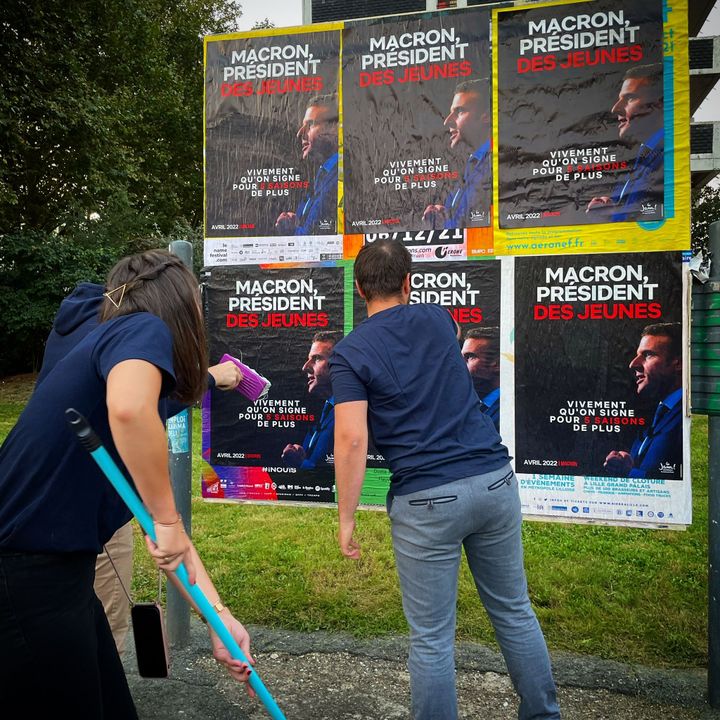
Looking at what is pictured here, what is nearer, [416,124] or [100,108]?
[416,124]

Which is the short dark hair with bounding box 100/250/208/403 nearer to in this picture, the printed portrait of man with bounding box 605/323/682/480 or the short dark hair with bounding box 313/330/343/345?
the short dark hair with bounding box 313/330/343/345

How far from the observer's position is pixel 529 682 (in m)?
2.73

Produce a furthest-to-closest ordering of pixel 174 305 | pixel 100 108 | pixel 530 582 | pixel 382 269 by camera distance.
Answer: pixel 100 108, pixel 530 582, pixel 382 269, pixel 174 305

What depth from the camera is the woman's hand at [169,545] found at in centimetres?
178

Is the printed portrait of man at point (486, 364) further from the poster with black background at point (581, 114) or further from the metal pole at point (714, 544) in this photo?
the metal pole at point (714, 544)

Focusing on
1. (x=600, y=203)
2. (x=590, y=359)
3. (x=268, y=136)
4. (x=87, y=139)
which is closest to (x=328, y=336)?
(x=268, y=136)

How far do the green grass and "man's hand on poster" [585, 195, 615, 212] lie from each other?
2.26 meters

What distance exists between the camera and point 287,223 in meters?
4.09

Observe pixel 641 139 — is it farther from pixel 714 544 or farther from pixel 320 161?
pixel 714 544

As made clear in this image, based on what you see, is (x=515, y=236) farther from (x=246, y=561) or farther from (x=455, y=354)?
(x=246, y=561)

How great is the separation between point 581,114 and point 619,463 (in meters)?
1.71

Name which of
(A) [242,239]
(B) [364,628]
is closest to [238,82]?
(A) [242,239]

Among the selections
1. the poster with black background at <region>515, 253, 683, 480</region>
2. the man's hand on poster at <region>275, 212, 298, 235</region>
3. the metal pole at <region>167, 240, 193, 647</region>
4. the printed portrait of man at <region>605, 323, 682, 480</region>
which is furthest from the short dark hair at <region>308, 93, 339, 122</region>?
the printed portrait of man at <region>605, 323, 682, 480</region>

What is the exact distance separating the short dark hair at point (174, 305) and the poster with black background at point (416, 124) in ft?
6.75
